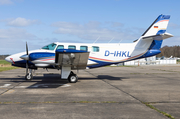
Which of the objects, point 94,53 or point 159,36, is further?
point 94,53

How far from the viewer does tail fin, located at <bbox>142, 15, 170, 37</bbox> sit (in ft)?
46.4

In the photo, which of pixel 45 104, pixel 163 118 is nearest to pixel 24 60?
pixel 45 104

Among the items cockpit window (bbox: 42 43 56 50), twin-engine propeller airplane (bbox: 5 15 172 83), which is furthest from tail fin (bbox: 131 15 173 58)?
cockpit window (bbox: 42 43 56 50)

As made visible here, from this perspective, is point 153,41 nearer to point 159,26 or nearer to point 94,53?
point 159,26

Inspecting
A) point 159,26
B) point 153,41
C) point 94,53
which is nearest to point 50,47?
point 94,53

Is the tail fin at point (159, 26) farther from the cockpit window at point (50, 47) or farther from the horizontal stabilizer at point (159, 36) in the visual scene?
the cockpit window at point (50, 47)

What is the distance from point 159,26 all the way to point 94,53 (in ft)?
19.8

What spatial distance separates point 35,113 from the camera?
515 cm

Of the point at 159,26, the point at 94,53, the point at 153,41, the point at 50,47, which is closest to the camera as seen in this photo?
the point at 50,47

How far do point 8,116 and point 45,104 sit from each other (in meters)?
1.53

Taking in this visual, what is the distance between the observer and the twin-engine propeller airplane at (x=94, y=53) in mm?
11680

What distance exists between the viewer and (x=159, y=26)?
1420 centimetres

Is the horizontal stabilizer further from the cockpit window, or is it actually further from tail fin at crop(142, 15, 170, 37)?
the cockpit window

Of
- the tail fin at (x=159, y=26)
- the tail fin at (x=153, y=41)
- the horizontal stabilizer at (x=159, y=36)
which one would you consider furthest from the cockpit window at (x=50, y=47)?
the tail fin at (x=159, y=26)
